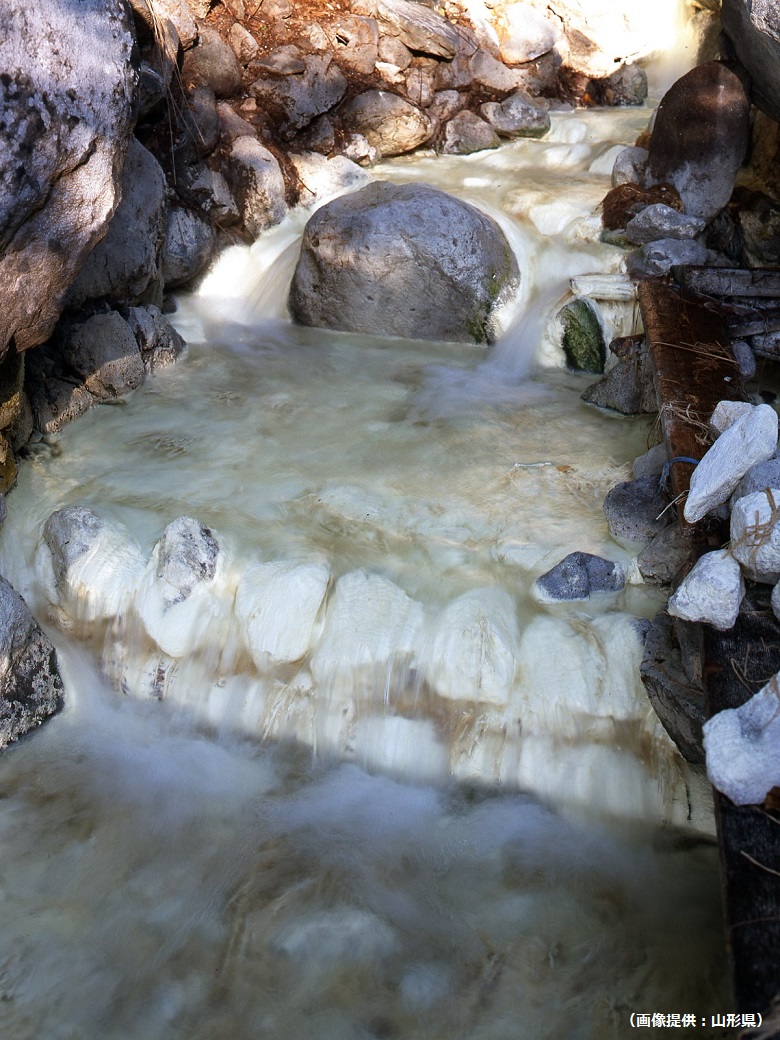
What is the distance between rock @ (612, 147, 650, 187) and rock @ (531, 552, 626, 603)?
13.7 ft

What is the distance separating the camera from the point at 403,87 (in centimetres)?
880

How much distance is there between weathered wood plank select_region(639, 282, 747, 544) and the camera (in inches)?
160

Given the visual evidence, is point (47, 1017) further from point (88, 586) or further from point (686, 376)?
point (686, 376)

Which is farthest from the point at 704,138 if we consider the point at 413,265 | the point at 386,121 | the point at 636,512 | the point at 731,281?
the point at 636,512

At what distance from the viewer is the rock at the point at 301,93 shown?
8.05m

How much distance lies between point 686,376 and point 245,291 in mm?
3800

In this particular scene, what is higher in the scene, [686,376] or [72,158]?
[72,158]

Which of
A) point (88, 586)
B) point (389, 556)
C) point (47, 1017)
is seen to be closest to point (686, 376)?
point (389, 556)

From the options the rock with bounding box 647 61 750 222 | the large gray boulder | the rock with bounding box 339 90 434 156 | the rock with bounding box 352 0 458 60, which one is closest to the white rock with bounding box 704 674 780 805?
the large gray boulder

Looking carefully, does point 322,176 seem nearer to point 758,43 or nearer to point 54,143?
point 758,43

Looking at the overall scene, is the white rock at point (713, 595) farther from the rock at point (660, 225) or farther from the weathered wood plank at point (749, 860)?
the rock at point (660, 225)

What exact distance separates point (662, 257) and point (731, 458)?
124 inches

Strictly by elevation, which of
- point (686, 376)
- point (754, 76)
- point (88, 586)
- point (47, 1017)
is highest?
point (754, 76)

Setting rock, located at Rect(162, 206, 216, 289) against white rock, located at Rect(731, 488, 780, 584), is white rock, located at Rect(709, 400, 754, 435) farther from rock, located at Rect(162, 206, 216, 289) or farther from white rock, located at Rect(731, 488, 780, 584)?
rock, located at Rect(162, 206, 216, 289)
